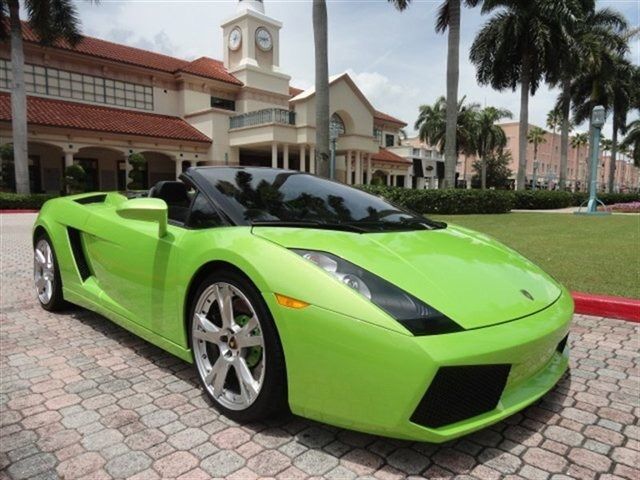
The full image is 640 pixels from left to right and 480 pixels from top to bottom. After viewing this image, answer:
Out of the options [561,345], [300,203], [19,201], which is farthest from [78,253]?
[19,201]

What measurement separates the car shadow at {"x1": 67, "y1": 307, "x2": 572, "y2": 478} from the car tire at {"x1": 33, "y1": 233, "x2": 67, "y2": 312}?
2.12 meters

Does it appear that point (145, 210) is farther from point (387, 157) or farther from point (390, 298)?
point (387, 157)

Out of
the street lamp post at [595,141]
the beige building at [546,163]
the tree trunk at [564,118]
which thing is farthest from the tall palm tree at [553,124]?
the street lamp post at [595,141]

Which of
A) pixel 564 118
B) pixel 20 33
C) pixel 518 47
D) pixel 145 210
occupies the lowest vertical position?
pixel 145 210

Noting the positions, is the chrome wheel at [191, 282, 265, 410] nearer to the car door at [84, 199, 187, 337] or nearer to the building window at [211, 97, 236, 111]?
the car door at [84, 199, 187, 337]

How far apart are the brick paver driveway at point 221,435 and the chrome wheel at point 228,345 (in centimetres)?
16

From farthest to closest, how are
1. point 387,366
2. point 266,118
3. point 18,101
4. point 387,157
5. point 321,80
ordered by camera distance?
point 387,157, point 266,118, point 18,101, point 321,80, point 387,366

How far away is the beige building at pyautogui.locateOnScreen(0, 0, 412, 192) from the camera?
24.3 meters

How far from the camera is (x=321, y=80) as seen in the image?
45.3 feet

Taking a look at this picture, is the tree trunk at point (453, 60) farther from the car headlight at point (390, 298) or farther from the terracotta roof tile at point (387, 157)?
the terracotta roof tile at point (387, 157)

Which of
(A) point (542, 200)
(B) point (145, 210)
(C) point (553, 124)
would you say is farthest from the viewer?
(C) point (553, 124)

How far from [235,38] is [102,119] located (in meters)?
11.0

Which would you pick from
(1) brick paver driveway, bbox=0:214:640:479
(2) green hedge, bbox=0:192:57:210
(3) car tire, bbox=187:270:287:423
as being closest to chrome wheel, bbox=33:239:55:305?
(1) brick paver driveway, bbox=0:214:640:479

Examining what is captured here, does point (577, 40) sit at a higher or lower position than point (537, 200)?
higher
